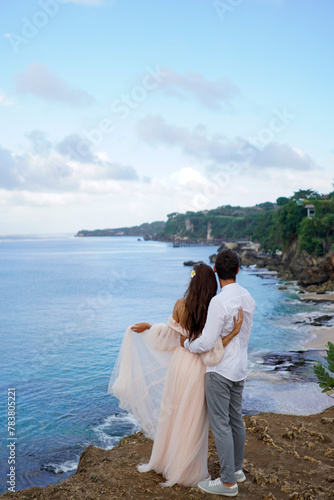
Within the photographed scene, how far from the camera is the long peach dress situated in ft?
13.8

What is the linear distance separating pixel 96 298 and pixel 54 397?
1024 inches

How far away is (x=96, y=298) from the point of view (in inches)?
1561

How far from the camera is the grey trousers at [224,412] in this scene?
400 cm

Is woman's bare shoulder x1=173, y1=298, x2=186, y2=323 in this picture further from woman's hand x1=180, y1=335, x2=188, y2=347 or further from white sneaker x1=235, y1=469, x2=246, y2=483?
white sneaker x1=235, y1=469, x2=246, y2=483

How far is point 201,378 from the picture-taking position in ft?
13.6

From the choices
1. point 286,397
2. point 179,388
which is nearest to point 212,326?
Result: point 179,388

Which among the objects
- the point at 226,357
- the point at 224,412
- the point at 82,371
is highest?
the point at 226,357

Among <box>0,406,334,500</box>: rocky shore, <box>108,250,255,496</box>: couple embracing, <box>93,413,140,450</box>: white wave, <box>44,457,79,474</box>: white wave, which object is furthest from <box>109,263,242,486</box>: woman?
<box>93,413,140,450</box>: white wave

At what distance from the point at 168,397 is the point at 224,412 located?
606 mm

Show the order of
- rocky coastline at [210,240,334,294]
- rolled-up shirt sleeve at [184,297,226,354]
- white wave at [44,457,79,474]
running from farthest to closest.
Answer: rocky coastline at [210,240,334,294] → white wave at [44,457,79,474] → rolled-up shirt sleeve at [184,297,226,354]

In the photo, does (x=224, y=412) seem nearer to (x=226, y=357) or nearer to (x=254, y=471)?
(x=226, y=357)

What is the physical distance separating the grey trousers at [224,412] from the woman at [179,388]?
0.16 m

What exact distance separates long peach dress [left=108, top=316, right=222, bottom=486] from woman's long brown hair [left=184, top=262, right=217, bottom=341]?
18 centimetres

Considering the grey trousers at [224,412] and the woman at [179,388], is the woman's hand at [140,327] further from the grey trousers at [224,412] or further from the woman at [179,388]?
the grey trousers at [224,412]
